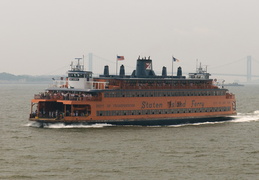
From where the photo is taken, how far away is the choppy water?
34562 millimetres

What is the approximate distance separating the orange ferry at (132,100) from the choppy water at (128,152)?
1.59 m

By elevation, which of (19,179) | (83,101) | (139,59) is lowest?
(19,179)

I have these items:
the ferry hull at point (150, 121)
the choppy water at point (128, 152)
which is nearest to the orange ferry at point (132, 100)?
the ferry hull at point (150, 121)

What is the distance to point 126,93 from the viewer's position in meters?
55.8

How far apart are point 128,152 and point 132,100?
51.3 ft

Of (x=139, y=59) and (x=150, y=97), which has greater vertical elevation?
(x=139, y=59)

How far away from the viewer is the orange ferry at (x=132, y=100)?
53.4 meters

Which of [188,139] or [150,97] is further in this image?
[150,97]

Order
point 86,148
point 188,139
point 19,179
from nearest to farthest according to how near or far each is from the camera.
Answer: point 19,179
point 86,148
point 188,139

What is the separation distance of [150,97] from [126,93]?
3.27 m

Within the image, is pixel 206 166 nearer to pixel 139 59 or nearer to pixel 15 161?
pixel 15 161

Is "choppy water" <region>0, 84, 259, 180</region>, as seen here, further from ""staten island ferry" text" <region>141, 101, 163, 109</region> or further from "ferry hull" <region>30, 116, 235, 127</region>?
""staten island ferry" text" <region>141, 101, 163, 109</region>

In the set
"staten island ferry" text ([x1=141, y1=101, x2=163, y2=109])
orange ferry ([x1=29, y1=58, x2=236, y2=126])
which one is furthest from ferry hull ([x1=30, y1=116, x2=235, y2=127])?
"staten island ferry" text ([x1=141, y1=101, x2=163, y2=109])

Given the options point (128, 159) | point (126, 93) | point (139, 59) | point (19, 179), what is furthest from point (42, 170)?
point (139, 59)
